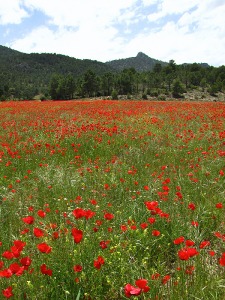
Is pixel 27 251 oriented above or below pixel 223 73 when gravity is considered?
below

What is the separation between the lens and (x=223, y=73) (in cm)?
8794

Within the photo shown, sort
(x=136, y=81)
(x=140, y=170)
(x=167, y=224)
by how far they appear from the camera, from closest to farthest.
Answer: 1. (x=167, y=224)
2. (x=140, y=170)
3. (x=136, y=81)

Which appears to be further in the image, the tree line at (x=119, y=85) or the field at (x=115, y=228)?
the tree line at (x=119, y=85)

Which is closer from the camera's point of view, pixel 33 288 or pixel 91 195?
pixel 33 288

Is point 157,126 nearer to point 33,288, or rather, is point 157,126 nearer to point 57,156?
point 57,156

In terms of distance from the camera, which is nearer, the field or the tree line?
the field

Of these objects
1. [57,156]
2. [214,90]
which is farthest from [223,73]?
[57,156]

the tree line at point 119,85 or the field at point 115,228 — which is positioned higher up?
the tree line at point 119,85

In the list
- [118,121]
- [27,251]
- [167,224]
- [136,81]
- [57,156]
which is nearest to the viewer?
[27,251]

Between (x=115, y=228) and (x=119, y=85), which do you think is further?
(x=119, y=85)

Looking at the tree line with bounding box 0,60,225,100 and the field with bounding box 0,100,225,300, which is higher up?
the tree line with bounding box 0,60,225,100

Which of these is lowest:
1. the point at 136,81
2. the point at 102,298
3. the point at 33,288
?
the point at 102,298

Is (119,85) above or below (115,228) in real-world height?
above

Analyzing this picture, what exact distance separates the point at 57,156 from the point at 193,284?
585cm
